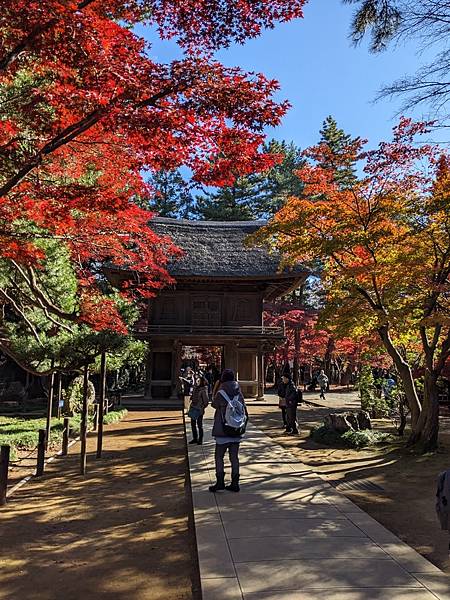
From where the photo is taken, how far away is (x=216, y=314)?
23.6 meters

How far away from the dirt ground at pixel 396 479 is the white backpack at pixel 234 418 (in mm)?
2105

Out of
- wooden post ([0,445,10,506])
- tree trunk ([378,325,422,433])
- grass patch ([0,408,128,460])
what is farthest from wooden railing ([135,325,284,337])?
wooden post ([0,445,10,506])

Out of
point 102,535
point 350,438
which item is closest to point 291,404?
point 350,438

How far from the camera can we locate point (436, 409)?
9.90 meters

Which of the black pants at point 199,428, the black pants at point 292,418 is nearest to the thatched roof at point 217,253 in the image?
the black pants at point 292,418

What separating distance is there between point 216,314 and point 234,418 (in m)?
17.8

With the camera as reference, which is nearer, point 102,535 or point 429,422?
point 102,535

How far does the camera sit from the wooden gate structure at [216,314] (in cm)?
2273

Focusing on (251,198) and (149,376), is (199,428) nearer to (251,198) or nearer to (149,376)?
(149,376)

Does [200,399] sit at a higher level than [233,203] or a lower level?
lower

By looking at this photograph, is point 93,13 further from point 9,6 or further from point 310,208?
point 310,208

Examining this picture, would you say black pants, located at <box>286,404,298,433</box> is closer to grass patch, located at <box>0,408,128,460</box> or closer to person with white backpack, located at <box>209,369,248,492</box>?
grass patch, located at <box>0,408,128,460</box>

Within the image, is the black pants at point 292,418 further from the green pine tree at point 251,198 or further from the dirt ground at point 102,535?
the green pine tree at point 251,198

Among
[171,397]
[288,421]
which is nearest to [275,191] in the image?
[171,397]
